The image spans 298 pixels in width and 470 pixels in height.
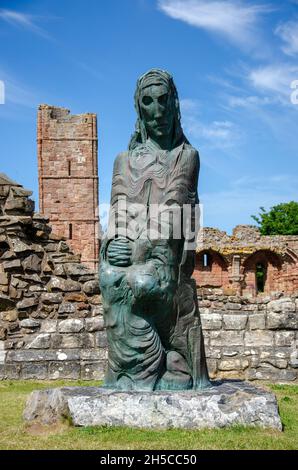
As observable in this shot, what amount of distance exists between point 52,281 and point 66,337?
134 cm

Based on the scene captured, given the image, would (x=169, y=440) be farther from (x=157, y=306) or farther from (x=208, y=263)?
(x=208, y=263)

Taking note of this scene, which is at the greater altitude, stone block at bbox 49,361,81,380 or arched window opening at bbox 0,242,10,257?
arched window opening at bbox 0,242,10,257

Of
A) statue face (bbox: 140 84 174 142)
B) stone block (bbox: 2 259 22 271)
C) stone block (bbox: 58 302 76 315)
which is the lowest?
stone block (bbox: 58 302 76 315)

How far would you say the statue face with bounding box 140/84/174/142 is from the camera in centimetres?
620

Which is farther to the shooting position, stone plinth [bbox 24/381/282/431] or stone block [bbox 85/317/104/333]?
stone block [bbox 85/317/104/333]

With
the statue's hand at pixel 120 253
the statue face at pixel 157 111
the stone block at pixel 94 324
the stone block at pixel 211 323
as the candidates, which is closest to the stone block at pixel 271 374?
the stone block at pixel 211 323

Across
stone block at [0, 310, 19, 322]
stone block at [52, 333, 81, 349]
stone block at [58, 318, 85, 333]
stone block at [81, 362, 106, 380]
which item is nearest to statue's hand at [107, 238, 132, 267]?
stone block at [81, 362, 106, 380]

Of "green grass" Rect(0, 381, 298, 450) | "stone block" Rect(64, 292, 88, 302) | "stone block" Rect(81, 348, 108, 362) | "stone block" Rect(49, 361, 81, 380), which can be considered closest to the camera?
"green grass" Rect(0, 381, 298, 450)

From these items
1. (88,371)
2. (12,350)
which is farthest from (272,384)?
(12,350)

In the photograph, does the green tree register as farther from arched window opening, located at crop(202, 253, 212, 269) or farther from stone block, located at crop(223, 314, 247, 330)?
stone block, located at crop(223, 314, 247, 330)

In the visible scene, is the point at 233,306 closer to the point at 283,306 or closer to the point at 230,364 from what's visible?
the point at 283,306

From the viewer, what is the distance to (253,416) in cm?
568

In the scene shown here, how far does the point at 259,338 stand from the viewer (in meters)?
9.75

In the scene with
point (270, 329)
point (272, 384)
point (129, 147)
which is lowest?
point (272, 384)
